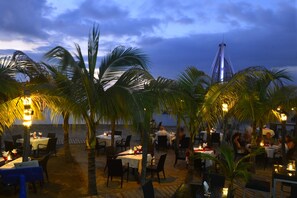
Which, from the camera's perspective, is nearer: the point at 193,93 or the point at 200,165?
the point at 193,93

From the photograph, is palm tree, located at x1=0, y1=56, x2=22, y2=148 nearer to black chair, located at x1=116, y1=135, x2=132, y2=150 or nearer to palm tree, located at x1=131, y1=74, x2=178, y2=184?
palm tree, located at x1=131, y1=74, x2=178, y2=184

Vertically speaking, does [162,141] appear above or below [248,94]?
below

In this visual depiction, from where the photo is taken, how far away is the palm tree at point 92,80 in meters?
6.25

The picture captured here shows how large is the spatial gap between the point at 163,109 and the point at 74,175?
4.05 m

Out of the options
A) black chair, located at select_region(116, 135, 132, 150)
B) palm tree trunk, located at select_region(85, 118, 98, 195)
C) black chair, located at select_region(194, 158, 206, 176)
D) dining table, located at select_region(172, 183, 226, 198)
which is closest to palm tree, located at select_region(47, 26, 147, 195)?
palm tree trunk, located at select_region(85, 118, 98, 195)

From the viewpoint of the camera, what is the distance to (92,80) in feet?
21.4

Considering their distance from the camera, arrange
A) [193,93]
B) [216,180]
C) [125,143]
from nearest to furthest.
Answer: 1. [216,180]
2. [193,93]
3. [125,143]

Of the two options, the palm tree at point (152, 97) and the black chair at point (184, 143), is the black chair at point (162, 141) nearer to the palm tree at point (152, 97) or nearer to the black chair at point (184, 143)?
the black chair at point (184, 143)

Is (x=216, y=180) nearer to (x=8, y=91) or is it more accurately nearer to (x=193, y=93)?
(x=193, y=93)

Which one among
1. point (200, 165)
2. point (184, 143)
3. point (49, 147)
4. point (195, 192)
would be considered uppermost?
point (184, 143)

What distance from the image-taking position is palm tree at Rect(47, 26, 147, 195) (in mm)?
6250

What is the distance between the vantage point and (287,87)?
377 inches

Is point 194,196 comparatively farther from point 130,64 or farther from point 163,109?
point 130,64

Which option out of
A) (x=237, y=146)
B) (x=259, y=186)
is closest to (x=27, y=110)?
(x=259, y=186)
